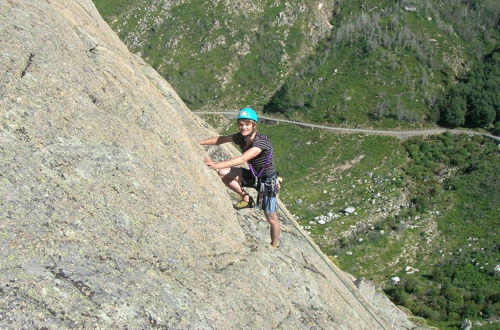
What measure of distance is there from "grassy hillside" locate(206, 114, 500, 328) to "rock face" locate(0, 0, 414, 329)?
32.2 metres

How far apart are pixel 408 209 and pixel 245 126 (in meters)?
51.6

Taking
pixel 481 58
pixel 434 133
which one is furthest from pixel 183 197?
pixel 481 58

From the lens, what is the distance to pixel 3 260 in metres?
6.26

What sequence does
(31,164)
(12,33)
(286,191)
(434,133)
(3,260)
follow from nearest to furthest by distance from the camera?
1. (3,260)
2. (31,164)
3. (12,33)
4. (286,191)
5. (434,133)

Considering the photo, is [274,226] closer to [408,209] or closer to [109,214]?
[109,214]

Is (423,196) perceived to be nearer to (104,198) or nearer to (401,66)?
(401,66)

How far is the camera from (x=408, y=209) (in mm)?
58219

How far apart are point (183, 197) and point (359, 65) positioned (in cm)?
8405

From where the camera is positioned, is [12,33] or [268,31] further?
[268,31]

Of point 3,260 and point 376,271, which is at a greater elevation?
point 3,260

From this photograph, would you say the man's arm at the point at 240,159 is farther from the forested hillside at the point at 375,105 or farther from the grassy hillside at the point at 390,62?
the grassy hillside at the point at 390,62

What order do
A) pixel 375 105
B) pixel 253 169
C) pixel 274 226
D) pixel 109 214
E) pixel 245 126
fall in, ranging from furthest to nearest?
1. pixel 375 105
2. pixel 274 226
3. pixel 253 169
4. pixel 245 126
5. pixel 109 214

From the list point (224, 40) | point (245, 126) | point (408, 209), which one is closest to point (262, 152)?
point (245, 126)

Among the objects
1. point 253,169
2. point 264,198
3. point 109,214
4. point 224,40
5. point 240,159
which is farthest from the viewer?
point 224,40
